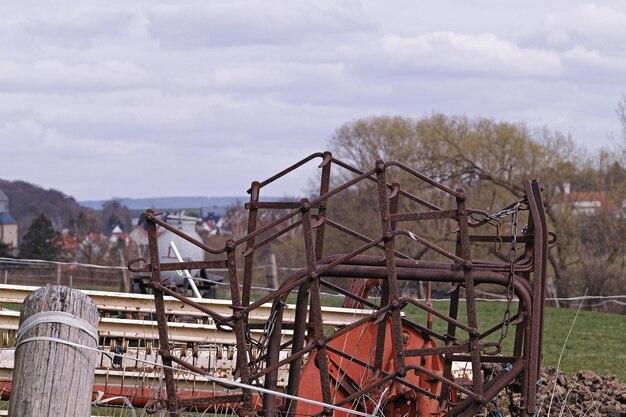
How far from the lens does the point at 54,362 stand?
342 centimetres

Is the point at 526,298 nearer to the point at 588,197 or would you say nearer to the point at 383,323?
the point at 383,323

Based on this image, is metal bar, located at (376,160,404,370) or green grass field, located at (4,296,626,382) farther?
green grass field, located at (4,296,626,382)

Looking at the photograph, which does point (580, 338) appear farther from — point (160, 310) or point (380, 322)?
point (160, 310)

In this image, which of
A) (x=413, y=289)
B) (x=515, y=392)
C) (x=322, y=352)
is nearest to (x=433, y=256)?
(x=413, y=289)

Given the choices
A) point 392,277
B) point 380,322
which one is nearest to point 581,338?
point 380,322

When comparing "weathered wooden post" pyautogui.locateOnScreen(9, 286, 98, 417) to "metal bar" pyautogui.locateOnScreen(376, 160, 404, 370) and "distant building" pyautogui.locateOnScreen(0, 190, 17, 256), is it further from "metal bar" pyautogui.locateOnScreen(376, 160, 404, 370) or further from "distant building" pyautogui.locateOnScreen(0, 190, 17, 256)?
"distant building" pyautogui.locateOnScreen(0, 190, 17, 256)

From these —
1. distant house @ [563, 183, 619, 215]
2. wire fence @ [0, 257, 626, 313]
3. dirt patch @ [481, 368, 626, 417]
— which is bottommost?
wire fence @ [0, 257, 626, 313]

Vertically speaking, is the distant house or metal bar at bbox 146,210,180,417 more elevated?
the distant house

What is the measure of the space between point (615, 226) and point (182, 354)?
118 feet

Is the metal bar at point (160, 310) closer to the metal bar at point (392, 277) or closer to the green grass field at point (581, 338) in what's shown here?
the metal bar at point (392, 277)

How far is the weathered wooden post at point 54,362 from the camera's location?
11.2ft

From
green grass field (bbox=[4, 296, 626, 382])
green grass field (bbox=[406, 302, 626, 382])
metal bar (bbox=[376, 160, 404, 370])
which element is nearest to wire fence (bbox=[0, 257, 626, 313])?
green grass field (bbox=[406, 302, 626, 382])

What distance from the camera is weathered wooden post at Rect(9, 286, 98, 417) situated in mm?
3412

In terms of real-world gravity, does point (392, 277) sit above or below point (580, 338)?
above
